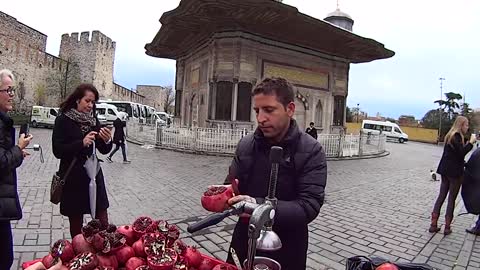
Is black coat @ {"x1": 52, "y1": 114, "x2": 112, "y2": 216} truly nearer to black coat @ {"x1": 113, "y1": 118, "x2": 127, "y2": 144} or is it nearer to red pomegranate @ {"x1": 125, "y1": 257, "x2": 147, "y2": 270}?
red pomegranate @ {"x1": 125, "y1": 257, "x2": 147, "y2": 270}

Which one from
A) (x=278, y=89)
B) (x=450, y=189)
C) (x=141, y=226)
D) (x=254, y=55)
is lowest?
(x=450, y=189)

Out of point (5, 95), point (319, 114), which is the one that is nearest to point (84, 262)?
point (5, 95)

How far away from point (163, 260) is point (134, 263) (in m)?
0.17

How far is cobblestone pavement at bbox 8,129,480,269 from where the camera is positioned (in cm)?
465

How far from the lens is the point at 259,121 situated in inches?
77.0

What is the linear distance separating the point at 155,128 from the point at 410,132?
51211 mm

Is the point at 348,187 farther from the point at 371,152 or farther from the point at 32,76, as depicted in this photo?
the point at 32,76

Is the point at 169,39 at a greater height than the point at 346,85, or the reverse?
the point at 169,39

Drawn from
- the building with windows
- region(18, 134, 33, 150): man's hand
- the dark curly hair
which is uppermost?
the building with windows

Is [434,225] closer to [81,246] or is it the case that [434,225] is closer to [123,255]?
[123,255]

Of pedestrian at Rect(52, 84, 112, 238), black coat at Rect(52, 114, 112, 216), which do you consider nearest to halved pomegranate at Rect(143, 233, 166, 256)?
pedestrian at Rect(52, 84, 112, 238)

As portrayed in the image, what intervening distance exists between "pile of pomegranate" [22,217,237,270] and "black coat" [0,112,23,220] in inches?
43.6

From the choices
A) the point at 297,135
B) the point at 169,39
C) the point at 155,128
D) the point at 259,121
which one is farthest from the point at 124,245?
the point at 169,39

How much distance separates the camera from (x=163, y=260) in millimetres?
1741
